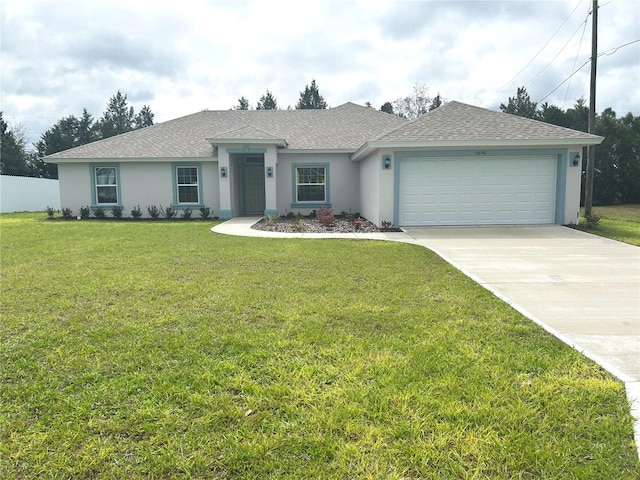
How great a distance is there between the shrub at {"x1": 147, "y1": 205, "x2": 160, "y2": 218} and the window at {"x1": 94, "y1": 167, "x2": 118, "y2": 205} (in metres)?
1.60

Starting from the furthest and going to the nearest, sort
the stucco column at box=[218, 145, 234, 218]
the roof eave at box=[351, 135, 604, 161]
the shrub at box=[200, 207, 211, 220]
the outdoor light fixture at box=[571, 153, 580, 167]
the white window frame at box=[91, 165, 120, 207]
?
1. the white window frame at box=[91, 165, 120, 207]
2. the shrub at box=[200, 207, 211, 220]
3. the stucco column at box=[218, 145, 234, 218]
4. the outdoor light fixture at box=[571, 153, 580, 167]
5. the roof eave at box=[351, 135, 604, 161]

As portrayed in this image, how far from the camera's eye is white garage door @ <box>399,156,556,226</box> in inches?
507

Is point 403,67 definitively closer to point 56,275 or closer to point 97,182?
point 97,182

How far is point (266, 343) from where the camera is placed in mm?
3684

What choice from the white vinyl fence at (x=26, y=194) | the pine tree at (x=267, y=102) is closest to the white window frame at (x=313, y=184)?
the white vinyl fence at (x=26, y=194)

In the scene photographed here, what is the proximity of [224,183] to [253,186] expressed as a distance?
8.69 ft

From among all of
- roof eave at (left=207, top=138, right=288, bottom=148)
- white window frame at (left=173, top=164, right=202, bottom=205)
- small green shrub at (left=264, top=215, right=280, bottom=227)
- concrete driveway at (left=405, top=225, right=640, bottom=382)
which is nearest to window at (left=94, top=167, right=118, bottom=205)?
white window frame at (left=173, top=164, right=202, bottom=205)

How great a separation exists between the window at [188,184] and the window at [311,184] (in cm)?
435

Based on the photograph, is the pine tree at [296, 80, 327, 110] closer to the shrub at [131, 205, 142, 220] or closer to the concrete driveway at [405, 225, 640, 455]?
the shrub at [131, 205, 142, 220]

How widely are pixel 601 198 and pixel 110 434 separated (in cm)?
3168

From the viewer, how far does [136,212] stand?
17.5 meters

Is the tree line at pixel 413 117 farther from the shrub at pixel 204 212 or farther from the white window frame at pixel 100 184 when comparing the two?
the shrub at pixel 204 212

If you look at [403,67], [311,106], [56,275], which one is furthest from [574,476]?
[311,106]

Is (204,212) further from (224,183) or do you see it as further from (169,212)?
(224,183)
